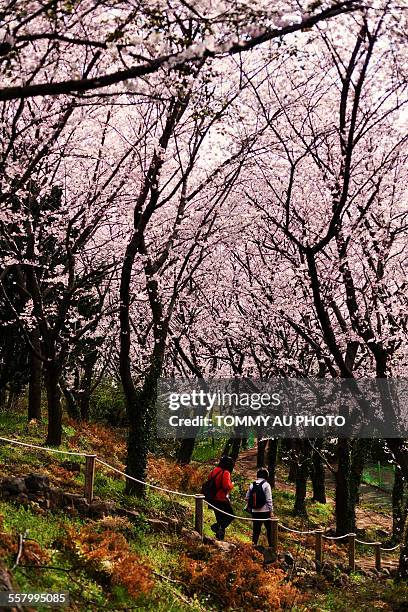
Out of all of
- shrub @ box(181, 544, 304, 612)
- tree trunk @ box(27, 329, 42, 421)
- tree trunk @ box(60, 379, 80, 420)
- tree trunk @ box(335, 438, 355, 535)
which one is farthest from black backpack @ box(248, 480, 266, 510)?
tree trunk @ box(60, 379, 80, 420)

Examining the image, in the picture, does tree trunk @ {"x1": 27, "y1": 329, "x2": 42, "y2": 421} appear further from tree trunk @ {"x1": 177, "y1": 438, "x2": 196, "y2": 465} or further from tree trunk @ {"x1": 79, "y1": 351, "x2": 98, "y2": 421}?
tree trunk @ {"x1": 177, "y1": 438, "x2": 196, "y2": 465}

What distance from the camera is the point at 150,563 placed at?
8.91m

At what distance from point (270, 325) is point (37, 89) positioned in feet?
50.3

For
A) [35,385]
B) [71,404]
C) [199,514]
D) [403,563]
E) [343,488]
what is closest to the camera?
[199,514]

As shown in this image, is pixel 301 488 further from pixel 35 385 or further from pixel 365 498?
pixel 365 498

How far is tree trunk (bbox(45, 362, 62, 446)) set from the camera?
14.4 m

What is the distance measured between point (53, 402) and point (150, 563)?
661 cm

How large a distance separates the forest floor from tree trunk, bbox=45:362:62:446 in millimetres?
616

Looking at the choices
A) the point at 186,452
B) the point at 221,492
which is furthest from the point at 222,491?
the point at 186,452

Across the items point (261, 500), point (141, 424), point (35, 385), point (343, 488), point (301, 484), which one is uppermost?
point (35, 385)

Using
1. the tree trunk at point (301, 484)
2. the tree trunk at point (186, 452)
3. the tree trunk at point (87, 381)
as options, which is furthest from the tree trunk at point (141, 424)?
the tree trunk at point (87, 381)

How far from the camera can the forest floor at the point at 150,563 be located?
283 inches

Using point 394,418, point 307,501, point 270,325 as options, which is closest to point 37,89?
point 394,418

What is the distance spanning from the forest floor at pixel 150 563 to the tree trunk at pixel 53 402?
2.02 ft
